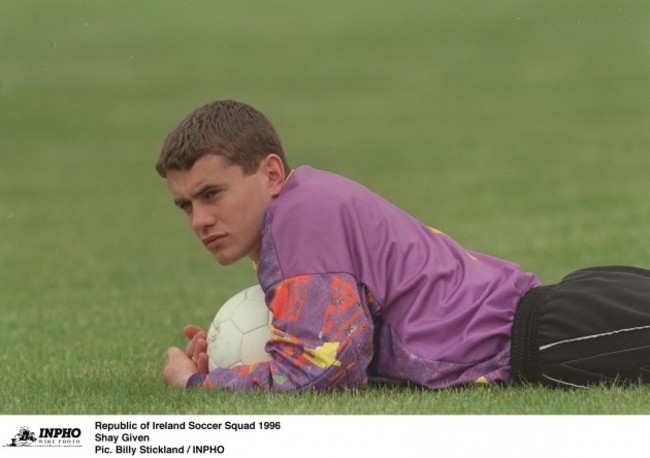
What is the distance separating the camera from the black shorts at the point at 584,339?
491cm

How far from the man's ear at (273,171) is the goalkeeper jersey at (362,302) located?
6 cm

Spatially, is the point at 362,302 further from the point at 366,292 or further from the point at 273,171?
the point at 273,171

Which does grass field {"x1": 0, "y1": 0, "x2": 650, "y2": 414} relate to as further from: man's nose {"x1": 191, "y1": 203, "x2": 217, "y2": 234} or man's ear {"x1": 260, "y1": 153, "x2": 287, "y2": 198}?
man's ear {"x1": 260, "y1": 153, "x2": 287, "y2": 198}

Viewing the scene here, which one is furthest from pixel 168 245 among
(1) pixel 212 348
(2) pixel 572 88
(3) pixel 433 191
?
(2) pixel 572 88

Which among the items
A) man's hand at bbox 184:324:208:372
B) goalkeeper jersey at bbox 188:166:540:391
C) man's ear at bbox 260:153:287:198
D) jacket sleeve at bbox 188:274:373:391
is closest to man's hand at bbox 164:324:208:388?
man's hand at bbox 184:324:208:372

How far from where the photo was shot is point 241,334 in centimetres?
516

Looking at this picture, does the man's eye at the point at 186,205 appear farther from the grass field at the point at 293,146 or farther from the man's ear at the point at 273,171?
the grass field at the point at 293,146

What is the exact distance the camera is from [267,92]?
21172 mm

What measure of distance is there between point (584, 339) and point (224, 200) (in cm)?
169

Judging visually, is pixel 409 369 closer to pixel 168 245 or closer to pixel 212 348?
pixel 212 348
